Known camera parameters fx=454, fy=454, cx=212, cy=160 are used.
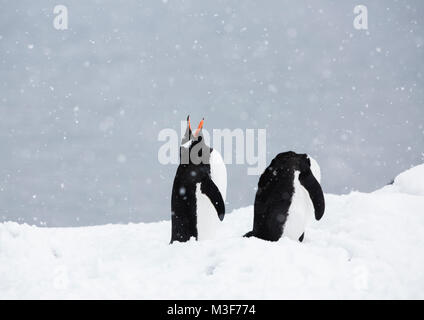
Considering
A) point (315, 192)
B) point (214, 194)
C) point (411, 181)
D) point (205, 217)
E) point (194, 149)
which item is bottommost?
point (205, 217)

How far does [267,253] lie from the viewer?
156 inches

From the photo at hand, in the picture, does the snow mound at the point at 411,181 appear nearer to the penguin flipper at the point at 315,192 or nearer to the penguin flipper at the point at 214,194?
the penguin flipper at the point at 315,192

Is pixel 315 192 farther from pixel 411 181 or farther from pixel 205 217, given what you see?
pixel 411 181

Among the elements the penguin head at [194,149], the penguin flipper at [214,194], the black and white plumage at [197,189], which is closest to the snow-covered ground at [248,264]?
the black and white plumage at [197,189]

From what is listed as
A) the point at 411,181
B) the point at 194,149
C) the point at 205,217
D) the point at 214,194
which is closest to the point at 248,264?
the point at 214,194

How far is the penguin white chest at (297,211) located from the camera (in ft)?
16.5

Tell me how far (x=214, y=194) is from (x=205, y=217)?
36cm

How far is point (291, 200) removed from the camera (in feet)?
16.5

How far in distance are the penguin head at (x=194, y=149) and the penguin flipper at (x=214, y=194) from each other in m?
0.30

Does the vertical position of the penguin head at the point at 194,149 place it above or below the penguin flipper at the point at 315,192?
above
